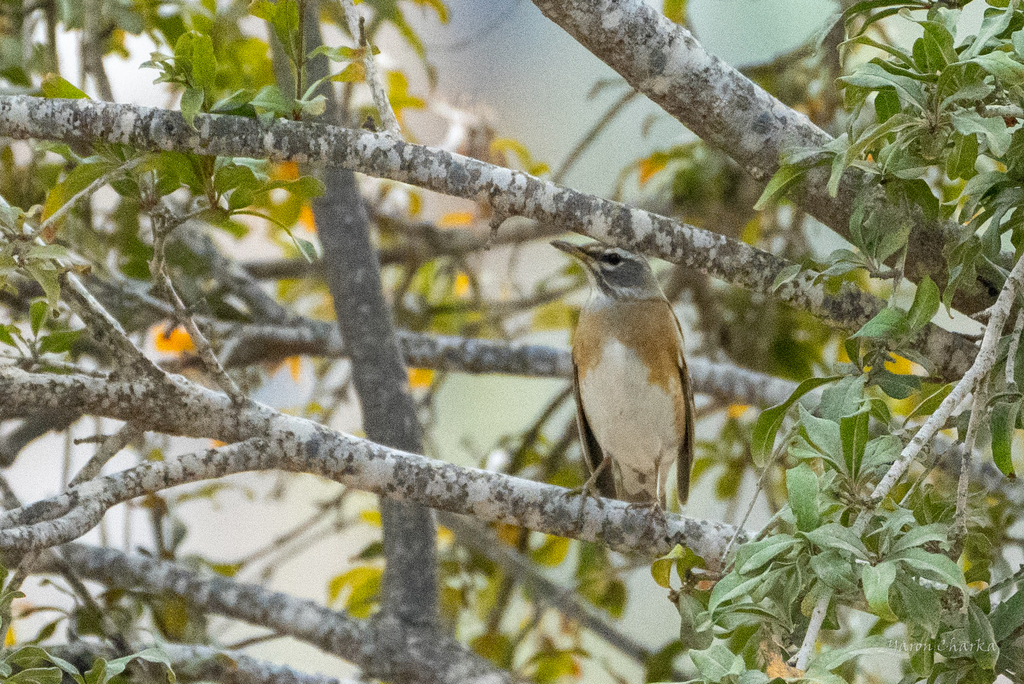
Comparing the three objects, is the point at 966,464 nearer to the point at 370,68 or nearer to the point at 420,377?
the point at 370,68

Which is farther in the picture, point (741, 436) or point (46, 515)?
point (741, 436)

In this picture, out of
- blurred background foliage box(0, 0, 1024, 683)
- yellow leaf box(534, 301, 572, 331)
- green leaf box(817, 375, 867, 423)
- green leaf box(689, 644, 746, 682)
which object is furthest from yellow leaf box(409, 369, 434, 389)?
green leaf box(689, 644, 746, 682)

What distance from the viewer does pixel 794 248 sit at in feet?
5.76

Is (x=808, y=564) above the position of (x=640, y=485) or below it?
below

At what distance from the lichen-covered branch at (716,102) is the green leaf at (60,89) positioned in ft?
1.55

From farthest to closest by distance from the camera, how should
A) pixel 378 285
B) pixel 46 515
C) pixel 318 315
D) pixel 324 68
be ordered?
pixel 318 315
pixel 378 285
pixel 324 68
pixel 46 515

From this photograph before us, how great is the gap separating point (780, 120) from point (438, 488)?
0.52 meters

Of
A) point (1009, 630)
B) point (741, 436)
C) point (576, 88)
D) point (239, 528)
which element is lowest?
point (1009, 630)

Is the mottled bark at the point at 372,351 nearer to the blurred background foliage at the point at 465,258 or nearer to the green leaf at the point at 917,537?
the blurred background foliage at the point at 465,258

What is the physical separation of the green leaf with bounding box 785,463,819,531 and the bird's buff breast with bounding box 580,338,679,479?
3.07ft

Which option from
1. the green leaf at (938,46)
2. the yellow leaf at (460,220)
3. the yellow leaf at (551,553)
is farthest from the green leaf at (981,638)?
the yellow leaf at (460,220)

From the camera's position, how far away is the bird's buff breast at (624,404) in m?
1.54

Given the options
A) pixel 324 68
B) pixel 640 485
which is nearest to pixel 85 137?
pixel 324 68

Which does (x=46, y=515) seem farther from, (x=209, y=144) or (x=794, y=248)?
(x=794, y=248)
